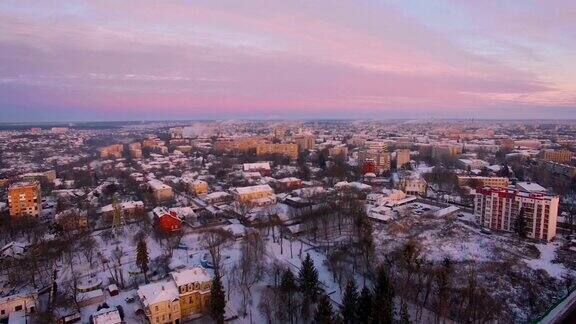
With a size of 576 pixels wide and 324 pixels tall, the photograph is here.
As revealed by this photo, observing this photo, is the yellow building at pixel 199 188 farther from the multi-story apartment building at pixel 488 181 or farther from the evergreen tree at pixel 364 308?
the evergreen tree at pixel 364 308

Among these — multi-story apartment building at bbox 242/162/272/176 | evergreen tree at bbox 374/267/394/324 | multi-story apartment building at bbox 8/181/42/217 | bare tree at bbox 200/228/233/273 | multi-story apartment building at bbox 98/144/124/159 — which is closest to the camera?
evergreen tree at bbox 374/267/394/324

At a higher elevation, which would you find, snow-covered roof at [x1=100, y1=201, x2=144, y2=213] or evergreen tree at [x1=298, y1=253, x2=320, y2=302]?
evergreen tree at [x1=298, y1=253, x2=320, y2=302]

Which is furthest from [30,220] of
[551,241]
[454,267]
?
[551,241]

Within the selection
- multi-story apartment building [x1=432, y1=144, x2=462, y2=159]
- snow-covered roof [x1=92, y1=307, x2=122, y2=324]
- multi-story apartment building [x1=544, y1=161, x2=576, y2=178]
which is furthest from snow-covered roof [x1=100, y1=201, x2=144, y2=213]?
multi-story apartment building [x1=432, y1=144, x2=462, y2=159]

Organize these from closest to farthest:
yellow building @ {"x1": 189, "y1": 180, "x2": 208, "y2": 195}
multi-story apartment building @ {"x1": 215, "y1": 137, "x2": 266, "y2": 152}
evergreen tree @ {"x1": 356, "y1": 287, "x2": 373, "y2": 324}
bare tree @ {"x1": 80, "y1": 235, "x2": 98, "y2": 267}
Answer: evergreen tree @ {"x1": 356, "y1": 287, "x2": 373, "y2": 324} < bare tree @ {"x1": 80, "y1": 235, "x2": 98, "y2": 267} < yellow building @ {"x1": 189, "y1": 180, "x2": 208, "y2": 195} < multi-story apartment building @ {"x1": 215, "y1": 137, "x2": 266, "y2": 152}

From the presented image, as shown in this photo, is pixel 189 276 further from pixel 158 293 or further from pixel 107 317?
pixel 107 317

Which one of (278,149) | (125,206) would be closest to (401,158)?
(278,149)

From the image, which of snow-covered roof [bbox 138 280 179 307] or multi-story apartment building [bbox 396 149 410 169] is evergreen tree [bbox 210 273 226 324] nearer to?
snow-covered roof [bbox 138 280 179 307]
